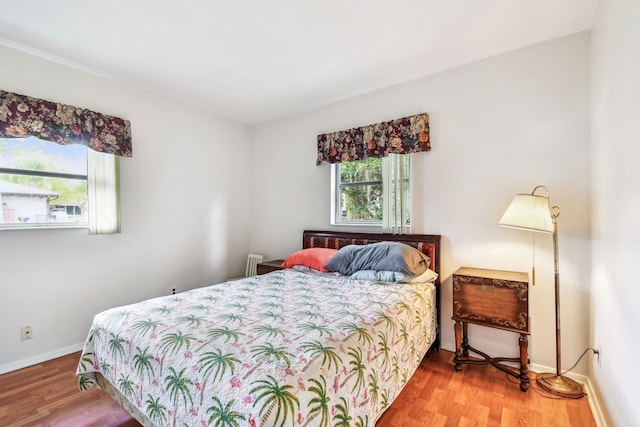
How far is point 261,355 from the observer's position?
1.20 metres

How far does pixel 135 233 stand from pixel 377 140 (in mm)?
2755

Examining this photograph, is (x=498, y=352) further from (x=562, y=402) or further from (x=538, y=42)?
(x=538, y=42)

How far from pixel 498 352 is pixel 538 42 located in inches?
101

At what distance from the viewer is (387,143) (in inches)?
118

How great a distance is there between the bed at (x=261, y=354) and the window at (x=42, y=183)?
4.84 feet

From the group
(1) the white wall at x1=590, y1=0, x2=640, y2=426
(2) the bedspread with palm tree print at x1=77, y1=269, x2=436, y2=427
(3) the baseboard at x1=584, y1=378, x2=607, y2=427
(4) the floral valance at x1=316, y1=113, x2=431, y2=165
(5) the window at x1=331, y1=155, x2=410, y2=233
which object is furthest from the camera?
(5) the window at x1=331, y1=155, x2=410, y2=233

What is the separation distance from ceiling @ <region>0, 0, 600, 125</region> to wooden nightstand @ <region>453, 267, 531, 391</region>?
1.85 m

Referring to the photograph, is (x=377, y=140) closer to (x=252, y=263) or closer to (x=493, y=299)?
(x=493, y=299)

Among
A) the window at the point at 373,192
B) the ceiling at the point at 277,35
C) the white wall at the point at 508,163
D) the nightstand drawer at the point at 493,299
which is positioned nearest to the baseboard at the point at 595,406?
the white wall at the point at 508,163

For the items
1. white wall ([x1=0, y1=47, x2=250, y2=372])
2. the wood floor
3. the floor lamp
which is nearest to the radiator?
white wall ([x1=0, y1=47, x2=250, y2=372])

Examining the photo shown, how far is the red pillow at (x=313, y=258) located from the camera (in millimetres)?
2948

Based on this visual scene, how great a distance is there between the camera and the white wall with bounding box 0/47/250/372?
2.41m

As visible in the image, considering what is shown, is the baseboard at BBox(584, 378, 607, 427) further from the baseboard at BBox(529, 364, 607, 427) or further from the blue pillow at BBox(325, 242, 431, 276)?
the blue pillow at BBox(325, 242, 431, 276)

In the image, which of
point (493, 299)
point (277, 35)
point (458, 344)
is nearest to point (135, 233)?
point (277, 35)
